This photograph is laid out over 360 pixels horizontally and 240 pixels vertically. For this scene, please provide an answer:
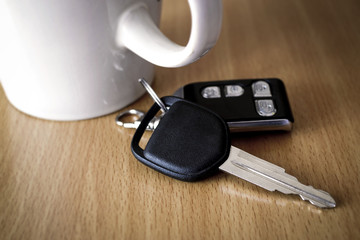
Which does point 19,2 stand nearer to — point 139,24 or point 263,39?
point 139,24

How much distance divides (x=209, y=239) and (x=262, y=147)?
3.4 inches

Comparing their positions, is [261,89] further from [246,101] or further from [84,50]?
[84,50]

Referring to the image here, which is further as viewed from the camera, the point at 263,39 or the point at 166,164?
the point at 263,39

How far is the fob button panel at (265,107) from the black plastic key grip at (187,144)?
0.03 meters

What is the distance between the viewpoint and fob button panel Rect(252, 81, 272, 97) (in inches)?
13.8

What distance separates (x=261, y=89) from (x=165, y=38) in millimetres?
84

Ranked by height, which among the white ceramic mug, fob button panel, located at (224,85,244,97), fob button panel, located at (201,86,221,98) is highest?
the white ceramic mug

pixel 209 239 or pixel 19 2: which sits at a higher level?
pixel 19 2

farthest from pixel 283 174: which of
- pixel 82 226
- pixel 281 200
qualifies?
pixel 82 226

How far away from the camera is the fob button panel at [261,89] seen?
350mm

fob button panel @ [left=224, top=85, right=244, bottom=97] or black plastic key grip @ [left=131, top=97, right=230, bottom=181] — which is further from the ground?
black plastic key grip @ [left=131, top=97, right=230, bottom=181]

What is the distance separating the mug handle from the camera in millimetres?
271

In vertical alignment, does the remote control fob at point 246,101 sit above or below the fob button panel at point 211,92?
below

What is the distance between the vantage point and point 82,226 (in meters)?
0.29
